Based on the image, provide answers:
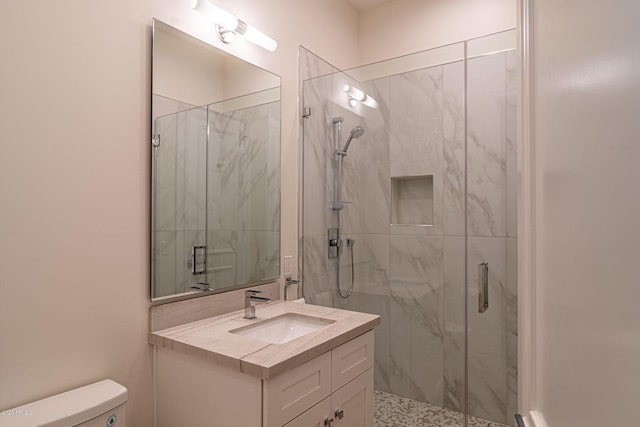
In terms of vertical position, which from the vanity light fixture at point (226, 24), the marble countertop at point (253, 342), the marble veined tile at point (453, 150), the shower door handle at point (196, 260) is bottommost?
the marble countertop at point (253, 342)

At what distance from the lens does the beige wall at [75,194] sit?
1.20 meters

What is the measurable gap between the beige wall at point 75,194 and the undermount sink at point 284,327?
1.54 ft

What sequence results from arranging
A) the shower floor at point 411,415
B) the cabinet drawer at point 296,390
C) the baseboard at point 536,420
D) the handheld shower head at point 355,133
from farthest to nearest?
the handheld shower head at point 355,133 < the shower floor at point 411,415 < the cabinet drawer at point 296,390 < the baseboard at point 536,420

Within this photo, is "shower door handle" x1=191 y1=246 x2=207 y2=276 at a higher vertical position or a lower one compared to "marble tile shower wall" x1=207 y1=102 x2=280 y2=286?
lower

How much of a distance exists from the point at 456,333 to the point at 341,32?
236cm

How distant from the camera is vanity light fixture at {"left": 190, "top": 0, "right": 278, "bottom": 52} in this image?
70.4 inches

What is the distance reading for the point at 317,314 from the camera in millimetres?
→ 1902

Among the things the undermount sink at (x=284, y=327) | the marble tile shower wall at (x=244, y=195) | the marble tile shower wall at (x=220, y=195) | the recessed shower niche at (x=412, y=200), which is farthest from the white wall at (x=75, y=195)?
the recessed shower niche at (x=412, y=200)

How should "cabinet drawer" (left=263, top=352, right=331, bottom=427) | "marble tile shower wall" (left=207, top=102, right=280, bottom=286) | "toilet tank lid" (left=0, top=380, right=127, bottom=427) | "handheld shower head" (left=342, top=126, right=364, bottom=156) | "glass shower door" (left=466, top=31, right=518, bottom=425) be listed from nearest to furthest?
"toilet tank lid" (left=0, top=380, right=127, bottom=427), "cabinet drawer" (left=263, top=352, right=331, bottom=427), "marble tile shower wall" (left=207, top=102, right=280, bottom=286), "glass shower door" (left=466, top=31, right=518, bottom=425), "handheld shower head" (left=342, top=126, right=364, bottom=156)

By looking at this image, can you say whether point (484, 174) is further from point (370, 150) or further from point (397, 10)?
point (397, 10)

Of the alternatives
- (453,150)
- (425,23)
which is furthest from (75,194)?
(425,23)

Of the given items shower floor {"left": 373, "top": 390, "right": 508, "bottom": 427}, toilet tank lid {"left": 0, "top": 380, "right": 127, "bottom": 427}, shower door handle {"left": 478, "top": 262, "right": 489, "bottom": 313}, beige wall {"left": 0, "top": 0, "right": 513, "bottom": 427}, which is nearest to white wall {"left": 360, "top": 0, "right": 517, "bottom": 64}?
shower door handle {"left": 478, "top": 262, "right": 489, "bottom": 313}

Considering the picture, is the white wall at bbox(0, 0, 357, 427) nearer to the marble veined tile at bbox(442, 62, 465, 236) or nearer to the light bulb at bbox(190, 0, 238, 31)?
the light bulb at bbox(190, 0, 238, 31)

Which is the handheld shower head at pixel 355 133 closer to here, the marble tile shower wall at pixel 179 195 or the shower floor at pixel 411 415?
the marble tile shower wall at pixel 179 195
